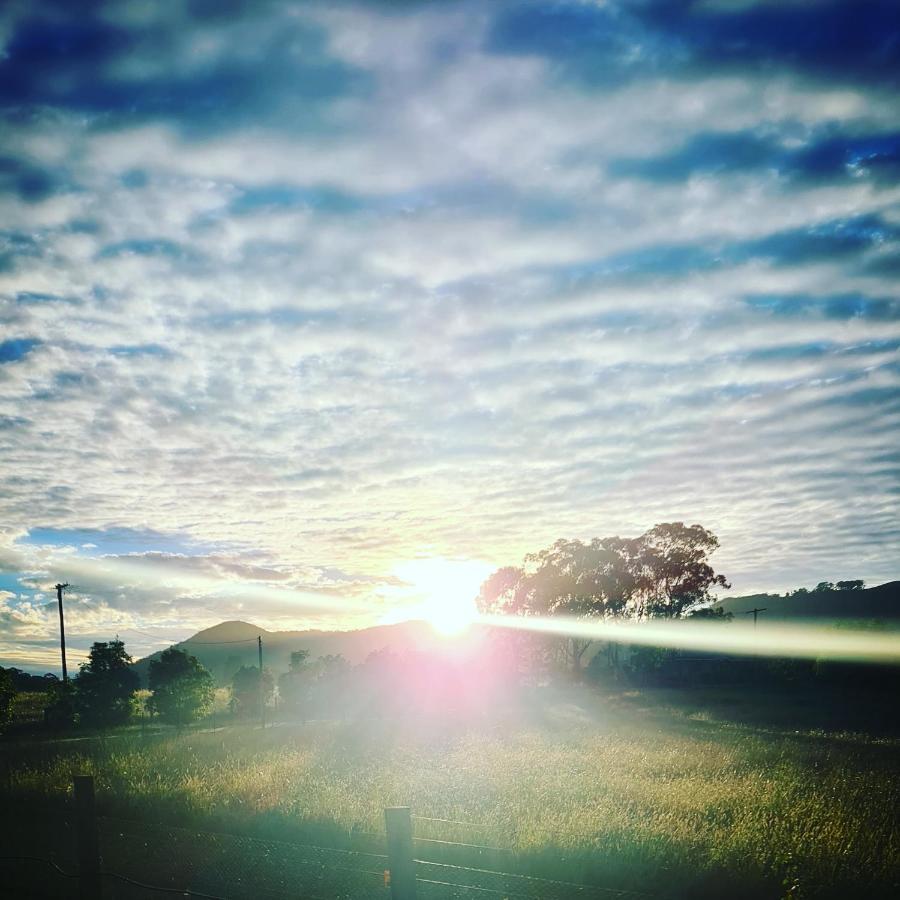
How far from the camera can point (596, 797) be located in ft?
47.8

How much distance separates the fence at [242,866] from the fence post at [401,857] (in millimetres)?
1567

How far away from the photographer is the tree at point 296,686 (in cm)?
8080

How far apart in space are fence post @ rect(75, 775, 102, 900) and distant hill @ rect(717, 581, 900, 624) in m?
129

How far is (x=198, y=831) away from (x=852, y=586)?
184m

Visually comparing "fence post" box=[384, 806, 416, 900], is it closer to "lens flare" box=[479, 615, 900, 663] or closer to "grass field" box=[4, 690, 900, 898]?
"grass field" box=[4, 690, 900, 898]

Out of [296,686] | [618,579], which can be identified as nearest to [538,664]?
[618,579]

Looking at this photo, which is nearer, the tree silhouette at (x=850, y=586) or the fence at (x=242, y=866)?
the fence at (x=242, y=866)

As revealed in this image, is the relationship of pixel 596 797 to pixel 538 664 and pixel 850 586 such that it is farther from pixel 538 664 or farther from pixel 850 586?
pixel 850 586

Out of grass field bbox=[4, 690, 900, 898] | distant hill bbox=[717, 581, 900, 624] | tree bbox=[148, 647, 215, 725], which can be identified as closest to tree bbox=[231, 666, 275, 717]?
tree bbox=[148, 647, 215, 725]

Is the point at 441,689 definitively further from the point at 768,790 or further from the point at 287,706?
the point at 768,790

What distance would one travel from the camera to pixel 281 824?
11914 mm

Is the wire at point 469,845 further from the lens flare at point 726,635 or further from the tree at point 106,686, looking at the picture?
the tree at point 106,686

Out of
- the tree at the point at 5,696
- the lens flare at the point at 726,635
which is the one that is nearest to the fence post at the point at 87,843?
the tree at the point at 5,696

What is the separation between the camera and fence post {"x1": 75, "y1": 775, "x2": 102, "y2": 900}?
7.74m
